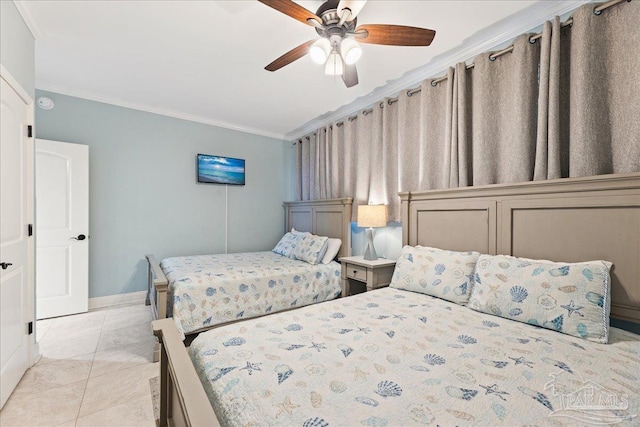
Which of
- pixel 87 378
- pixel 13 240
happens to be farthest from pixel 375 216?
pixel 13 240

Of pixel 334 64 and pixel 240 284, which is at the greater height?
pixel 334 64

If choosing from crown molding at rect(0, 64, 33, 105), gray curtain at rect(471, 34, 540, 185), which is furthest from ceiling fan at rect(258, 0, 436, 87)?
crown molding at rect(0, 64, 33, 105)

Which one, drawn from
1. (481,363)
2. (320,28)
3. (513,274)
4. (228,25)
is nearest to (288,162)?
(228,25)

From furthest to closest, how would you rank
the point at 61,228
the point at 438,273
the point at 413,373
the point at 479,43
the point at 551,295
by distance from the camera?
1. the point at 61,228
2. the point at 479,43
3. the point at 438,273
4. the point at 551,295
5. the point at 413,373

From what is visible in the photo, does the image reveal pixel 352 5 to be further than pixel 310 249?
No

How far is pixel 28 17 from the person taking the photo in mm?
2033

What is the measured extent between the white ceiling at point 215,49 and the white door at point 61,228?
816 millimetres

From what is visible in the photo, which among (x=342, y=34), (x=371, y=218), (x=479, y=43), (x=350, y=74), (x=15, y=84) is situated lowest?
(x=371, y=218)

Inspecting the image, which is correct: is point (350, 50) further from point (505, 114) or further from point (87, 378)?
point (87, 378)

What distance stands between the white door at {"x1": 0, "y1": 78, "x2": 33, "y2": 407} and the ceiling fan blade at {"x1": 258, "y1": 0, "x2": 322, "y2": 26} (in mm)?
1719

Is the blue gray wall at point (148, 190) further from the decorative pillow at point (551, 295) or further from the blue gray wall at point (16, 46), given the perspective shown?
the decorative pillow at point (551, 295)

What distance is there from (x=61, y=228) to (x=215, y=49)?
8.62 ft

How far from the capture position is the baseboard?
11.3 ft

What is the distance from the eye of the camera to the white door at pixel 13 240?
5.68ft
